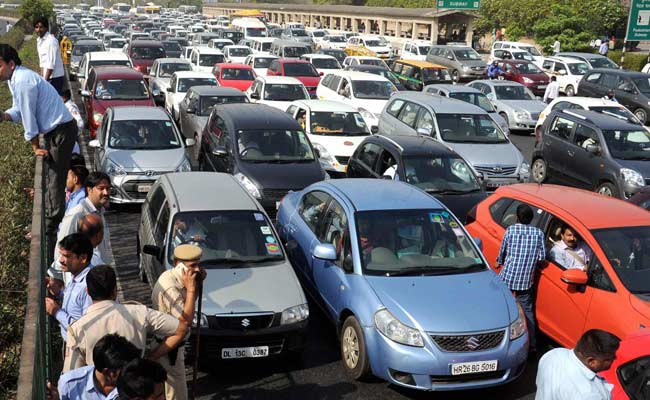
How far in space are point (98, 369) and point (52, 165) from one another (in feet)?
14.2

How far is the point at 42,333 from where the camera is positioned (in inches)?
217

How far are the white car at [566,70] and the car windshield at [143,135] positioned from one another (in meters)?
20.5

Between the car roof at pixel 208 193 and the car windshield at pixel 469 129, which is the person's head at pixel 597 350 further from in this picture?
the car windshield at pixel 469 129

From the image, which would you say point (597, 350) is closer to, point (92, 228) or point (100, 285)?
point (100, 285)

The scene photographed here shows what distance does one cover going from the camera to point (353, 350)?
7.26m

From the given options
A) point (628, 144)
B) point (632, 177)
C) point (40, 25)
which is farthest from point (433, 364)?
point (628, 144)

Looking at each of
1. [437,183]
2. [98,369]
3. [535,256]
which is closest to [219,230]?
[535,256]

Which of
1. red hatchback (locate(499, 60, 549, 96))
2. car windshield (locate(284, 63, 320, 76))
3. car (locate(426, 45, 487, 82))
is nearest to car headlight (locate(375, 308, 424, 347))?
car windshield (locate(284, 63, 320, 76))

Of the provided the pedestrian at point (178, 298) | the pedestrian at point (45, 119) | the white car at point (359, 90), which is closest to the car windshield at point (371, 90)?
the white car at point (359, 90)

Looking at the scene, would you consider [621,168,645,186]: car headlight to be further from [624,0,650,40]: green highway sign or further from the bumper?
[624,0,650,40]: green highway sign

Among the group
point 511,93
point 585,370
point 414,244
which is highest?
point 585,370

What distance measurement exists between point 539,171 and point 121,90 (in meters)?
10.4

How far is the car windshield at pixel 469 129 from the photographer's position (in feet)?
51.1

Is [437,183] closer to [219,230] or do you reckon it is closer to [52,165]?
[219,230]
